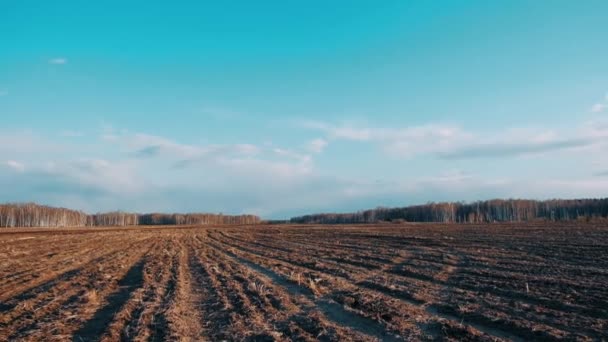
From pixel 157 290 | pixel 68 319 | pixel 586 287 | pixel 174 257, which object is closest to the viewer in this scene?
pixel 68 319

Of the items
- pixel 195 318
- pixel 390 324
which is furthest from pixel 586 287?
pixel 195 318

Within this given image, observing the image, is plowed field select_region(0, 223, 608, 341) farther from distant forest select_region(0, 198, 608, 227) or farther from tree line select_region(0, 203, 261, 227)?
tree line select_region(0, 203, 261, 227)

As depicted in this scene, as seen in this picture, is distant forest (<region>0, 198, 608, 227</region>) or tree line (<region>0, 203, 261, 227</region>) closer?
distant forest (<region>0, 198, 608, 227</region>)

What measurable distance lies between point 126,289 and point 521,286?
11.2 meters

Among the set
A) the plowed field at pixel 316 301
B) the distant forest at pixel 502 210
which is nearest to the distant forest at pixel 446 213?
the distant forest at pixel 502 210

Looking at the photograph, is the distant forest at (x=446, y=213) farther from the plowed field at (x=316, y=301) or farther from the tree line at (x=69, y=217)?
the plowed field at (x=316, y=301)

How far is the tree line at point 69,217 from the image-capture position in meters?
133

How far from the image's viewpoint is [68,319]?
8867mm

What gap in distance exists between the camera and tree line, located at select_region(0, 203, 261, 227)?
436 feet

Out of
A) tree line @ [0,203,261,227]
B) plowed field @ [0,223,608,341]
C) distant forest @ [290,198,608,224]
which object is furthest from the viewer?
tree line @ [0,203,261,227]

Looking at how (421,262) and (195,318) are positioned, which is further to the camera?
(421,262)

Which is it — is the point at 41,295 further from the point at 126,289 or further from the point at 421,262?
the point at 421,262

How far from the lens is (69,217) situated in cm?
15450

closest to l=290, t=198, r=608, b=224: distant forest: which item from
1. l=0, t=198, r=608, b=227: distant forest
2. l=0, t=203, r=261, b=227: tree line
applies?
l=0, t=198, r=608, b=227: distant forest
